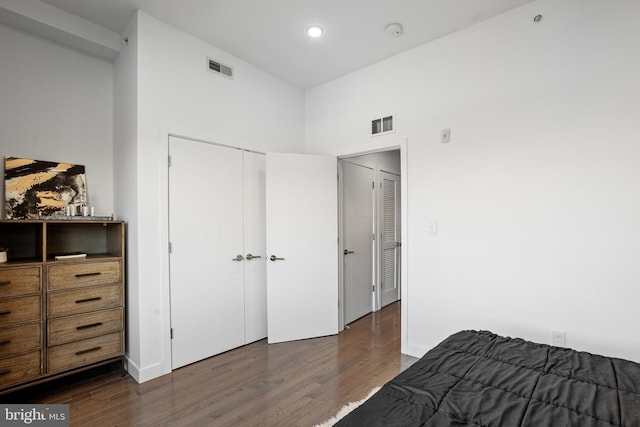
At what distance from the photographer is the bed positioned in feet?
3.88

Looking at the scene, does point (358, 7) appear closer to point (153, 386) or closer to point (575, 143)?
point (575, 143)

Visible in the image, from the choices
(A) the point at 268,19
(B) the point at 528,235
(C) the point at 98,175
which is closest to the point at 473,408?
(B) the point at 528,235

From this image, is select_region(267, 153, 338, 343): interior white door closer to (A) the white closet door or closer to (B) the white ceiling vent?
(A) the white closet door

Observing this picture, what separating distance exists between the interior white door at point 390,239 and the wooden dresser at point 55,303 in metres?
3.41

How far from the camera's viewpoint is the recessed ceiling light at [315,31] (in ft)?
9.18

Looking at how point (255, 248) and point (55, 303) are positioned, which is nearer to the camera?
point (55, 303)

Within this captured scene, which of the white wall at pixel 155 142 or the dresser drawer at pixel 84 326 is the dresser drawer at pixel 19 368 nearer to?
the dresser drawer at pixel 84 326

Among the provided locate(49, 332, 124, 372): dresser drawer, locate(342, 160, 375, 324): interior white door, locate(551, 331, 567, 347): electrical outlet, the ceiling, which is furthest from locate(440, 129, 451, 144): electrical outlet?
locate(49, 332, 124, 372): dresser drawer

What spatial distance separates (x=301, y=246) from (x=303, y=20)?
226 centimetres

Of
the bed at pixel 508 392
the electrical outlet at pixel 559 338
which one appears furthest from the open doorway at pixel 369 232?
the bed at pixel 508 392

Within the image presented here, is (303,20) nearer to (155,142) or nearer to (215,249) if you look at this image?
(155,142)

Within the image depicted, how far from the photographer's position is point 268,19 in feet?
8.87

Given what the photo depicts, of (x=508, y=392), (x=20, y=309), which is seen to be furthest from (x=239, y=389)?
(x=508, y=392)

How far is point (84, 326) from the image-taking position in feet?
8.02
